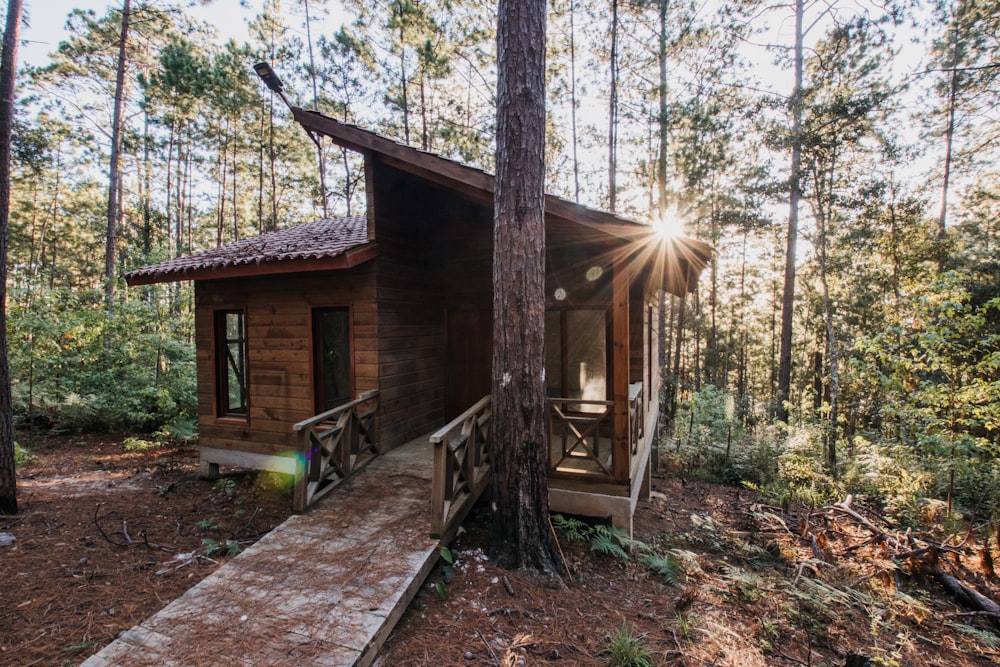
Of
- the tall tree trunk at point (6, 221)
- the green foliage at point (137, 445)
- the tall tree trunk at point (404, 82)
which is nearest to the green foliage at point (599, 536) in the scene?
the tall tree trunk at point (6, 221)

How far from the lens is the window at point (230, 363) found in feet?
21.4

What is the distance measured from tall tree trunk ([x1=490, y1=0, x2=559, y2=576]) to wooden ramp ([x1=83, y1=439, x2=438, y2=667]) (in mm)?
819

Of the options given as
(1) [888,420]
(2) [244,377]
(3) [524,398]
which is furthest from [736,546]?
(1) [888,420]

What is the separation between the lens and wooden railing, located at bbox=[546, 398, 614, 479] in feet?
15.4

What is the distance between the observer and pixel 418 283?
635 centimetres

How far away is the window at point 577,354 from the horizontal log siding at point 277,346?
246 cm

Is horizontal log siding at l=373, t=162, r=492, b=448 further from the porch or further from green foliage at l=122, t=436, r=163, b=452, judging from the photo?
green foliage at l=122, t=436, r=163, b=452

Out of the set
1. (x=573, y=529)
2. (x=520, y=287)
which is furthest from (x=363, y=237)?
(x=573, y=529)

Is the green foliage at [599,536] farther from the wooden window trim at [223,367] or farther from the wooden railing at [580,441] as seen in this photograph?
the wooden window trim at [223,367]

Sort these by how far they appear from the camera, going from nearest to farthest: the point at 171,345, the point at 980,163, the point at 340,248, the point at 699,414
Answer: the point at 340,248 → the point at 171,345 → the point at 699,414 → the point at 980,163

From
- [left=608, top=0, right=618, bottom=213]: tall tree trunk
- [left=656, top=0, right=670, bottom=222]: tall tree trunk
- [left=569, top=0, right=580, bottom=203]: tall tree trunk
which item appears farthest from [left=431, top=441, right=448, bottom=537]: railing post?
[left=569, top=0, right=580, bottom=203]: tall tree trunk

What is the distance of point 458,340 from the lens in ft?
22.3

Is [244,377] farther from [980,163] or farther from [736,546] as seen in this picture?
[980,163]

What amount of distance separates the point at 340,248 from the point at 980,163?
2079 cm
